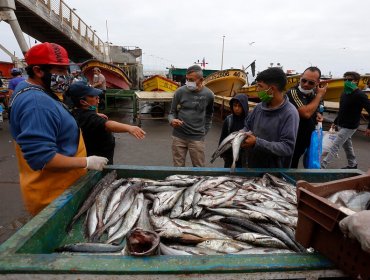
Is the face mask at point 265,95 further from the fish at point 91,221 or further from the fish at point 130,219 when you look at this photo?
the fish at point 91,221

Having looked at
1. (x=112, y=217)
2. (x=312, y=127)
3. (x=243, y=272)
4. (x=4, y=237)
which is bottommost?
(x=4, y=237)

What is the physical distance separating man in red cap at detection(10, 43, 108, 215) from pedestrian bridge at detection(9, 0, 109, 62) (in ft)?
47.3

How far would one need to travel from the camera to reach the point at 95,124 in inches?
129

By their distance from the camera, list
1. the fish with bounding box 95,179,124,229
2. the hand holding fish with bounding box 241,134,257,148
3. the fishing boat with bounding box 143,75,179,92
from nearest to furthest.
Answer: the fish with bounding box 95,179,124,229 → the hand holding fish with bounding box 241,134,257,148 → the fishing boat with bounding box 143,75,179,92

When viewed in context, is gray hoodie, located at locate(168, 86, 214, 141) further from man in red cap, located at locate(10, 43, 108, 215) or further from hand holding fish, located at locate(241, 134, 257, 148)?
man in red cap, located at locate(10, 43, 108, 215)

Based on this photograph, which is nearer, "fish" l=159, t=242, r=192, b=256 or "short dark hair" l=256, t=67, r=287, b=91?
"fish" l=159, t=242, r=192, b=256

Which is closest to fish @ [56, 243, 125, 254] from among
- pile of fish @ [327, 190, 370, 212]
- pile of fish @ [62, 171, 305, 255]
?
pile of fish @ [62, 171, 305, 255]

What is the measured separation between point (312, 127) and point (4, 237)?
5.08 m

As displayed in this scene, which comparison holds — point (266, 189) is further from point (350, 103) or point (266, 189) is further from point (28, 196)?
point (350, 103)

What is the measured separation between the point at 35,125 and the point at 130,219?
1.12 metres

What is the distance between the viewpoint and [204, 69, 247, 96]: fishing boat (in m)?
15.6

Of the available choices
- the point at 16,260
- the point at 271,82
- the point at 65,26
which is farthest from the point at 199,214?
the point at 65,26

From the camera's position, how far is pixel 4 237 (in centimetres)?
371

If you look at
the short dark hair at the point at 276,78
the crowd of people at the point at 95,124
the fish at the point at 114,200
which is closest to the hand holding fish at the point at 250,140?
the crowd of people at the point at 95,124
